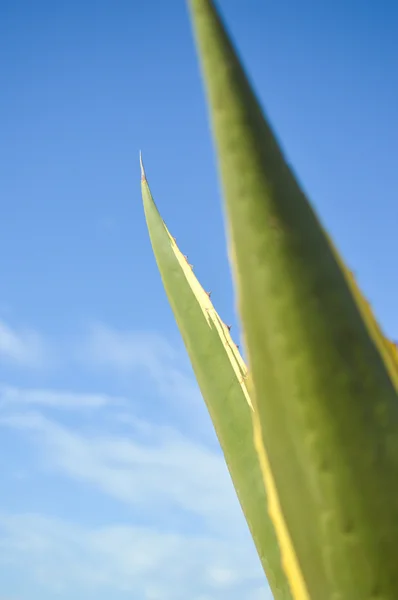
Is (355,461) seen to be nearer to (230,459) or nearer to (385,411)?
(385,411)

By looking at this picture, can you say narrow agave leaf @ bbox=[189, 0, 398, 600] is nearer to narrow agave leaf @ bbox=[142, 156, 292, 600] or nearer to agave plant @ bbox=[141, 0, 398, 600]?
agave plant @ bbox=[141, 0, 398, 600]

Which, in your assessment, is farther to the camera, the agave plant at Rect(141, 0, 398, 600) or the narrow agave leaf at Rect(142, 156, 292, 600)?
the narrow agave leaf at Rect(142, 156, 292, 600)

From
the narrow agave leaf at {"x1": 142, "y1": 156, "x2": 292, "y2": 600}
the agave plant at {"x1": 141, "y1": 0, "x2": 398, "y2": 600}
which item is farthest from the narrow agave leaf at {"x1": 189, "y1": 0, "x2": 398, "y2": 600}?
the narrow agave leaf at {"x1": 142, "y1": 156, "x2": 292, "y2": 600}

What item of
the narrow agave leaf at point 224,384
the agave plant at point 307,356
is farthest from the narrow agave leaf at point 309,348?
the narrow agave leaf at point 224,384

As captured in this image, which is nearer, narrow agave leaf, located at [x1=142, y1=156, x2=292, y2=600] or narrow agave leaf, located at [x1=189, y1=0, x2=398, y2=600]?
narrow agave leaf, located at [x1=189, y1=0, x2=398, y2=600]

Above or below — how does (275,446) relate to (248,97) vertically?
below

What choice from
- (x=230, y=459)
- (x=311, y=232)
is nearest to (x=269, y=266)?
(x=311, y=232)
